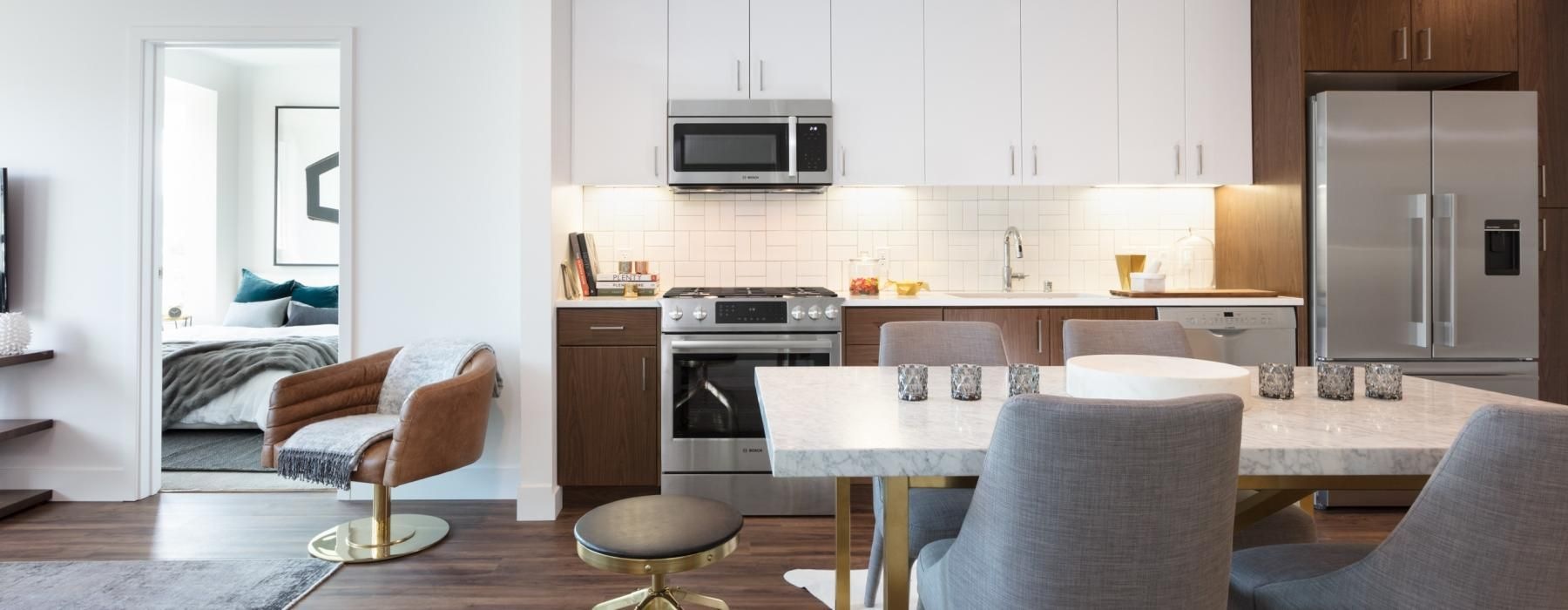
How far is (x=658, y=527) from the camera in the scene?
74.5 inches

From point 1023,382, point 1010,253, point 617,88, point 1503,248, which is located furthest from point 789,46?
point 1503,248

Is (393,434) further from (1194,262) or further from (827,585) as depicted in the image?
(1194,262)

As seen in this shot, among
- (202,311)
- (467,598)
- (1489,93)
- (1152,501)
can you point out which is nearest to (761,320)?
(467,598)

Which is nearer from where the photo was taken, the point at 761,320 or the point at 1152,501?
the point at 1152,501

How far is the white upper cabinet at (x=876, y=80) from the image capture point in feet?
12.6

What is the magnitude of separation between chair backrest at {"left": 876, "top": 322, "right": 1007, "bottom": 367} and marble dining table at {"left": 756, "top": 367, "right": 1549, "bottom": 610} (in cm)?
73

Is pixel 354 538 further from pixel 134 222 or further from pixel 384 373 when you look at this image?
pixel 134 222

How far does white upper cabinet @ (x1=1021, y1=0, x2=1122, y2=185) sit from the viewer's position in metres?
3.89

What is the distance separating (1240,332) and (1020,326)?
3.09 feet

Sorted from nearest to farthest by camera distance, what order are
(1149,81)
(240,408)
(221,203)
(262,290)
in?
1. (1149,81)
2. (240,408)
3. (262,290)
4. (221,203)

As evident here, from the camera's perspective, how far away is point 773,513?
11.6 feet

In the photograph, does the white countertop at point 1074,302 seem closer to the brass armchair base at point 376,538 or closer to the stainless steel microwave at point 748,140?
the stainless steel microwave at point 748,140

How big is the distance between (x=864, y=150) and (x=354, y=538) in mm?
2580

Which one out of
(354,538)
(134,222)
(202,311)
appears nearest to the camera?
(354,538)
